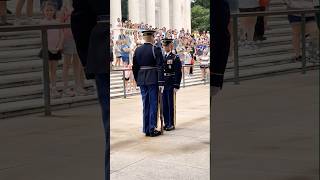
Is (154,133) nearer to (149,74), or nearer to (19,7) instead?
(149,74)

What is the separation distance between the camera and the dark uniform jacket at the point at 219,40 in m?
3.24

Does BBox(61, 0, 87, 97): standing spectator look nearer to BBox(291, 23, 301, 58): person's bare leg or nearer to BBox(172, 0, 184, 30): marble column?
BBox(291, 23, 301, 58): person's bare leg

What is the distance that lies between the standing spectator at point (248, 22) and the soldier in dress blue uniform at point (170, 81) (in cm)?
519

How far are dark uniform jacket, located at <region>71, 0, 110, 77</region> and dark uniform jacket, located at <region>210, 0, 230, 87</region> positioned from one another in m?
0.63

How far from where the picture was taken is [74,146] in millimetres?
3283

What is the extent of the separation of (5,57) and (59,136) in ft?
1.84

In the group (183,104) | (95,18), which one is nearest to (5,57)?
(95,18)

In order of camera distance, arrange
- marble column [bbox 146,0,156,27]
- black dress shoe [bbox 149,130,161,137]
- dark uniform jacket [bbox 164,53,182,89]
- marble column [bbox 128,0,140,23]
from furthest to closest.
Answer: marble column [bbox 146,0,156,27] → marble column [bbox 128,0,140,23] → dark uniform jacket [bbox 164,53,182,89] → black dress shoe [bbox 149,130,161,137]

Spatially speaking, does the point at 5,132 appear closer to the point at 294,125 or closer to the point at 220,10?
the point at 220,10

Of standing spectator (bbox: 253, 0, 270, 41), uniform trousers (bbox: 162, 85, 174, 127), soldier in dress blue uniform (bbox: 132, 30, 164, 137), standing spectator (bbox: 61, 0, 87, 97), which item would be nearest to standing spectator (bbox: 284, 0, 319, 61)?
standing spectator (bbox: 253, 0, 270, 41)

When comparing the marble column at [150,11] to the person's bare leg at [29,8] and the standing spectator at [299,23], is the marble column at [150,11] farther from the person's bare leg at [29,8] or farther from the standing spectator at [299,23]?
the person's bare leg at [29,8]

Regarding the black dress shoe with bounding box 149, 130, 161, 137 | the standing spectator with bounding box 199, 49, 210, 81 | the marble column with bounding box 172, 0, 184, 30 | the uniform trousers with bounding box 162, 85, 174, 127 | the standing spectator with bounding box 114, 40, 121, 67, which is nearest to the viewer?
the black dress shoe with bounding box 149, 130, 161, 137

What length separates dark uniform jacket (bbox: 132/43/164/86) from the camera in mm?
7973

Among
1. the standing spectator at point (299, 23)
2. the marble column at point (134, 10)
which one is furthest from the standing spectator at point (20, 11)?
the marble column at point (134, 10)
